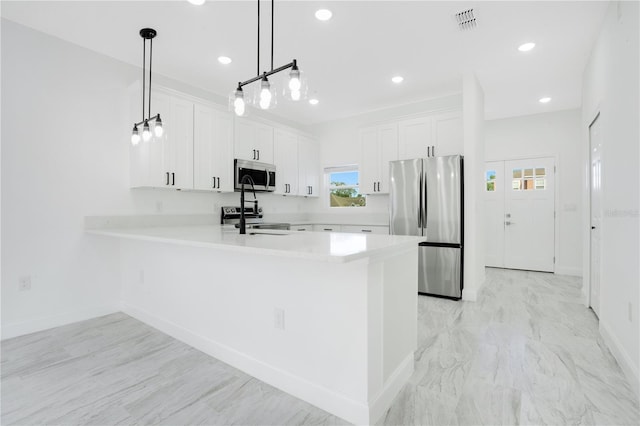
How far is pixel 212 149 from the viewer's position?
4.07 m

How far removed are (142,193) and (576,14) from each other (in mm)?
4494

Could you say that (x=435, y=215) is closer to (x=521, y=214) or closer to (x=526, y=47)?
(x=526, y=47)

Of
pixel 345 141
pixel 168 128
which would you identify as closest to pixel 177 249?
pixel 168 128

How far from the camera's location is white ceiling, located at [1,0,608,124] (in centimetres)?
262

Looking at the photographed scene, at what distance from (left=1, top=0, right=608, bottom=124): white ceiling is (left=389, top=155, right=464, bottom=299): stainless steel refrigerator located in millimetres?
1137

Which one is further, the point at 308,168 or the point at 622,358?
the point at 308,168

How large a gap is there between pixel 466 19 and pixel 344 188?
3487mm

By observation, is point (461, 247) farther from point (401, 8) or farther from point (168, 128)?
point (168, 128)

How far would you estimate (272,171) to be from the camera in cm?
493

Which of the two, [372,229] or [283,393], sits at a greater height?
[372,229]

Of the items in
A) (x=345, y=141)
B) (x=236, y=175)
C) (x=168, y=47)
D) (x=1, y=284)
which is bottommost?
(x=1, y=284)

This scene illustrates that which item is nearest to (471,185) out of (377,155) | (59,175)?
(377,155)

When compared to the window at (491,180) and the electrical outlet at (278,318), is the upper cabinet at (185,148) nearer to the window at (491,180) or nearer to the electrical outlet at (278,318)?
the electrical outlet at (278,318)

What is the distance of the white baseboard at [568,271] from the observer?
17.1ft
